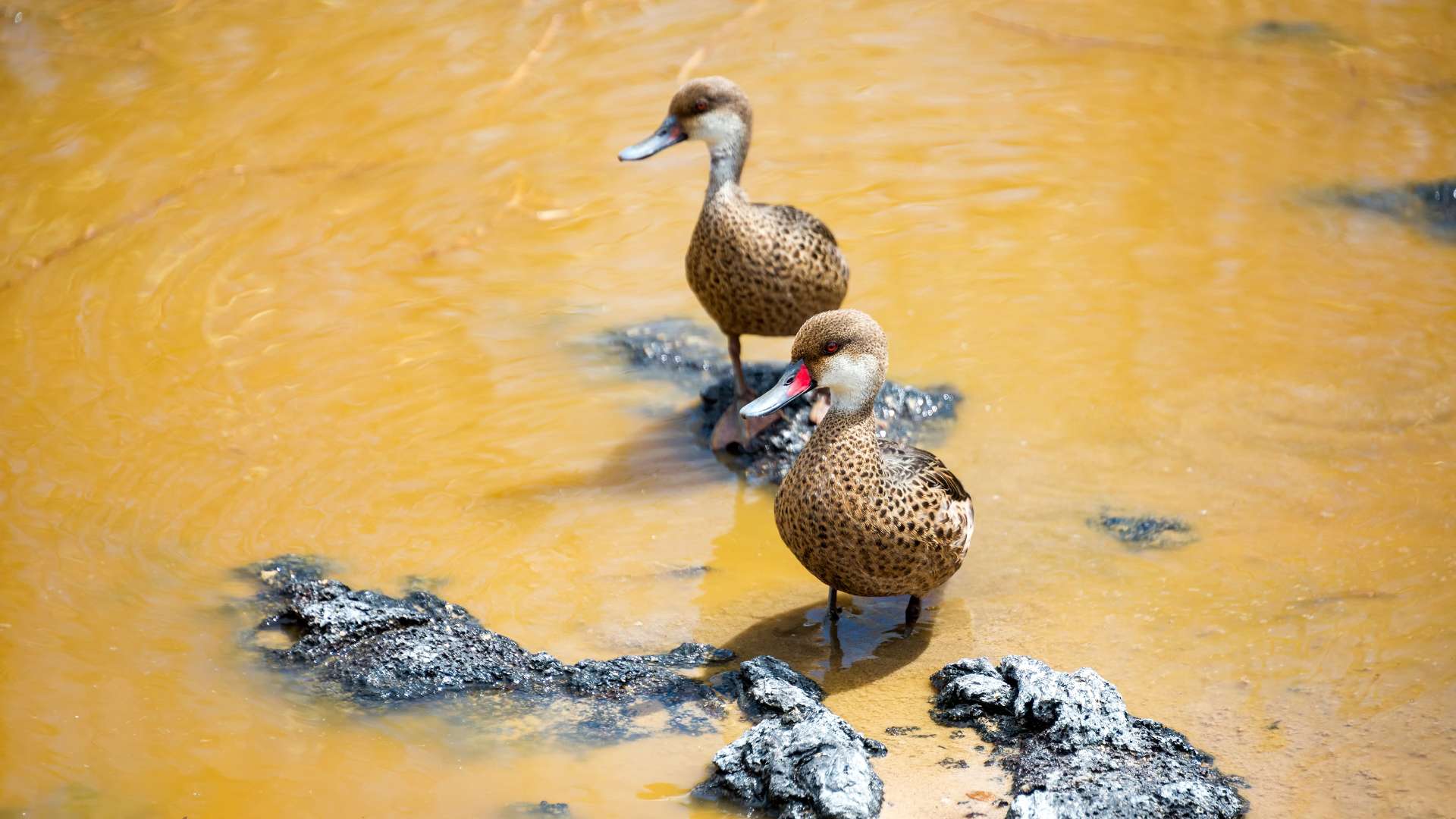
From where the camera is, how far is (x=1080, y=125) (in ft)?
27.9

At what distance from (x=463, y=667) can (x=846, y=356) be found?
4.95 feet

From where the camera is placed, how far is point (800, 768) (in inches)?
148

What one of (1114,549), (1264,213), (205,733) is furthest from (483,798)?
(1264,213)

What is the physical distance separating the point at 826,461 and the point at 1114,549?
1307mm

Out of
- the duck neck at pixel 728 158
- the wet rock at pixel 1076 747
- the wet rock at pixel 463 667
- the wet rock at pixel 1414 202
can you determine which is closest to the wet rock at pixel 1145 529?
the wet rock at pixel 1076 747

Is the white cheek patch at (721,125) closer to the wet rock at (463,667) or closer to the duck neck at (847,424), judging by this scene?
the duck neck at (847,424)

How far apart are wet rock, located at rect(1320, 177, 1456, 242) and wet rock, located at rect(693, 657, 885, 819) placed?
16.3 feet

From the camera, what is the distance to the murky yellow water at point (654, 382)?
13.8 ft

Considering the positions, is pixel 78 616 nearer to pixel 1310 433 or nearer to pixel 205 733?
pixel 205 733

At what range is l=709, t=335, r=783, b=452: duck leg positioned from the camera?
19.5 ft

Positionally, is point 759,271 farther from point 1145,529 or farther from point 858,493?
point 1145,529

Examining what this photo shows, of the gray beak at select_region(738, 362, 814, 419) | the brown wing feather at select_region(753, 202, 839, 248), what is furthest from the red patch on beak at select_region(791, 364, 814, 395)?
the brown wing feather at select_region(753, 202, 839, 248)

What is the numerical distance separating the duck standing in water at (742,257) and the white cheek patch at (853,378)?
1.19 metres

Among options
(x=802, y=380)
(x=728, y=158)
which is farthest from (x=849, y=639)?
(x=728, y=158)
